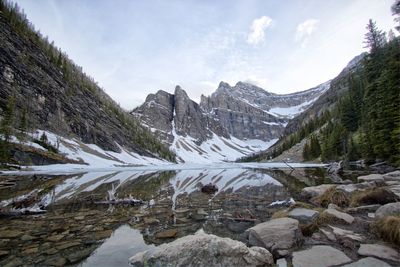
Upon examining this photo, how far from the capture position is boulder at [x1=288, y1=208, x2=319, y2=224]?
891 centimetres

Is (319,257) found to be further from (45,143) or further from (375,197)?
(45,143)

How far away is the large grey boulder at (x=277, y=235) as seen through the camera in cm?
662

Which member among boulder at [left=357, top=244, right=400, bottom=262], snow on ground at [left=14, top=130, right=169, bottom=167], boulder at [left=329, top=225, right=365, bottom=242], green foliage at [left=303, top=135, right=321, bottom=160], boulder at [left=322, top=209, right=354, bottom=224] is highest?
snow on ground at [left=14, top=130, right=169, bottom=167]

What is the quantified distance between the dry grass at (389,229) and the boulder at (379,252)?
436 millimetres

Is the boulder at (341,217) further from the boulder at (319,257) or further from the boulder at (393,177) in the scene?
the boulder at (393,177)

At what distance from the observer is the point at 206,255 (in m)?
5.73

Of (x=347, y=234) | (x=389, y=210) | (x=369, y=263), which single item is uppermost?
(x=389, y=210)

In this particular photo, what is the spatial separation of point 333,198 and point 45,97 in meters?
97.1

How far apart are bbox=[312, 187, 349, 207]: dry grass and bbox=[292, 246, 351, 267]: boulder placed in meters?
6.69

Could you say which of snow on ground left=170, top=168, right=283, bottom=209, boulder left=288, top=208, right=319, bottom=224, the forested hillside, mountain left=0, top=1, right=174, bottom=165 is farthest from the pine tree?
mountain left=0, top=1, right=174, bottom=165

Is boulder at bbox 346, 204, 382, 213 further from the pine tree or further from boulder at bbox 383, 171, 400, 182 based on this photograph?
the pine tree

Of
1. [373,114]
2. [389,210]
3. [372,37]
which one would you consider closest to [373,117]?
[373,114]

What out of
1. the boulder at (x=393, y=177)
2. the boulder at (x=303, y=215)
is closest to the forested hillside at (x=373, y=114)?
the boulder at (x=393, y=177)

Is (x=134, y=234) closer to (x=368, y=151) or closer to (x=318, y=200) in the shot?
(x=318, y=200)
